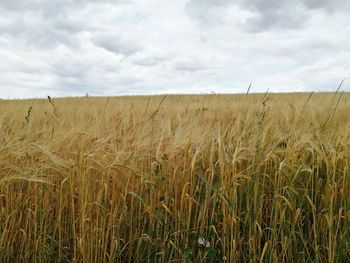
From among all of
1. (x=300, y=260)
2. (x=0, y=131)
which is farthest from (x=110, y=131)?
(x=300, y=260)

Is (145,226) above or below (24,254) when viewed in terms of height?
above

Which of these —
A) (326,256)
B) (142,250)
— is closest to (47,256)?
(142,250)

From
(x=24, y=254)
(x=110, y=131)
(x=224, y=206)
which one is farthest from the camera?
(x=110, y=131)

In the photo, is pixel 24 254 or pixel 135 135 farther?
pixel 135 135

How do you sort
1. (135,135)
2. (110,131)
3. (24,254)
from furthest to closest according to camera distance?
1. (110,131)
2. (135,135)
3. (24,254)

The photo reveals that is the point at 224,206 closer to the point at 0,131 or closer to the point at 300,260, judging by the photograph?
the point at 300,260

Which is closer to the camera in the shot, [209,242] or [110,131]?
[209,242]

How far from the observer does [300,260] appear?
150 cm

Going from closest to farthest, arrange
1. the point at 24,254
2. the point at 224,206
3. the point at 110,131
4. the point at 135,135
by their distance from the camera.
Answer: the point at 224,206 < the point at 24,254 < the point at 135,135 < the point at 110,131

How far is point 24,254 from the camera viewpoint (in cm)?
162

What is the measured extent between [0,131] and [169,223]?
1.37 meters

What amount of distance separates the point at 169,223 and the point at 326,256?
789 mm

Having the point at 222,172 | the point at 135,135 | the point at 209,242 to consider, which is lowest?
the point at 209,242

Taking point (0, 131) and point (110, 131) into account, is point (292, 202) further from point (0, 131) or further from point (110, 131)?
point (0, 131)
